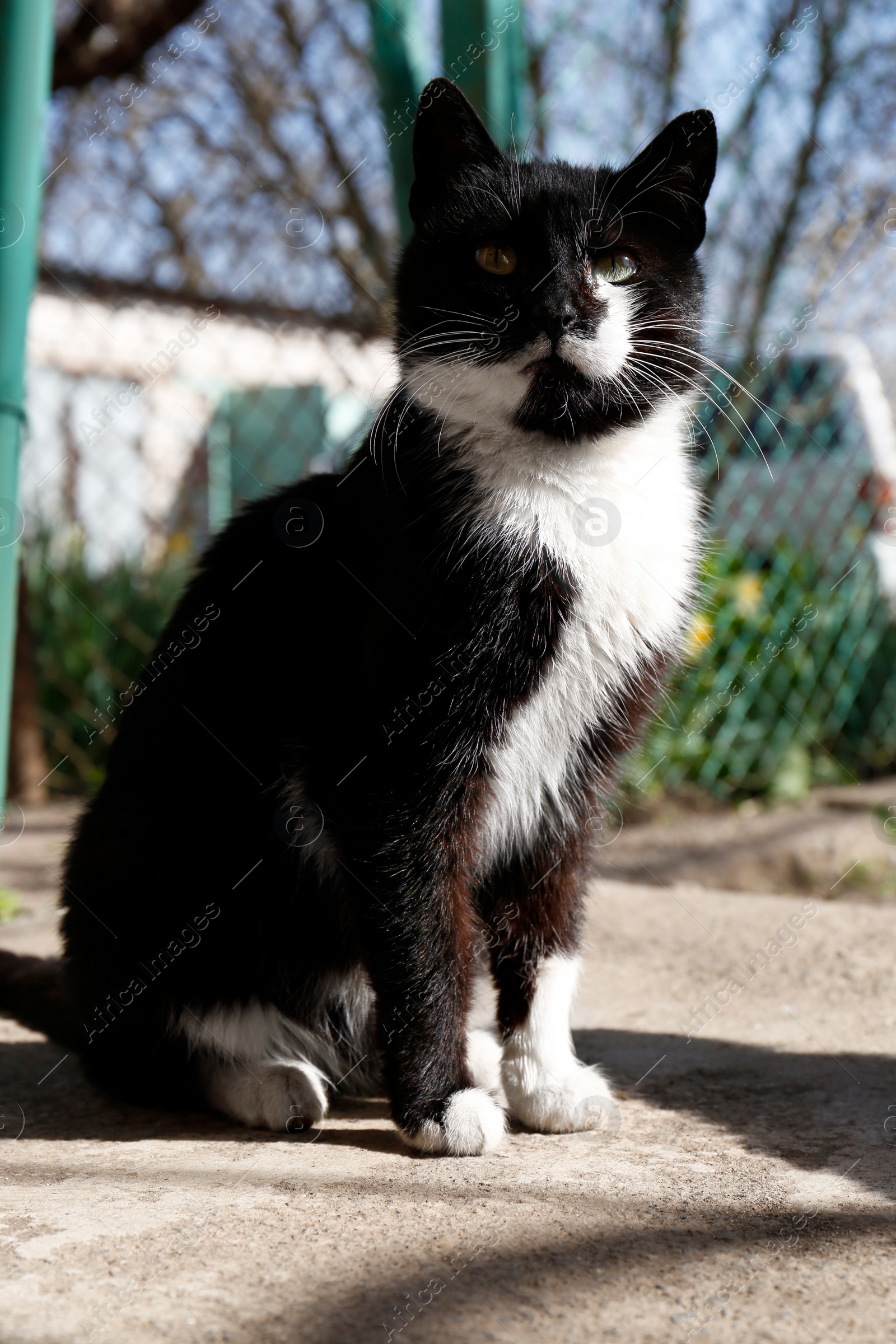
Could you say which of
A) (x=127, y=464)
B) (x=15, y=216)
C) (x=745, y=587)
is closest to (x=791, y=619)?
(x=745, y=587)

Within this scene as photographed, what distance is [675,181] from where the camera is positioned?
6.04 feet

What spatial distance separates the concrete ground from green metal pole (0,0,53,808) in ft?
3.45

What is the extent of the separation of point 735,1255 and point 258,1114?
0.86m

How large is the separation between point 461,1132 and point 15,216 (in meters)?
1.99

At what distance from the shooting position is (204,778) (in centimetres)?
181

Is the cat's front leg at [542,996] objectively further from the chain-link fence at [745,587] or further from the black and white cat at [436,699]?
the chain-link fence at [745,587]

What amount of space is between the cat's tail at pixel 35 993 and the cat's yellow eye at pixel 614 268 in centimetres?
159

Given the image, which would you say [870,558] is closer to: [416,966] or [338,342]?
[338,342]

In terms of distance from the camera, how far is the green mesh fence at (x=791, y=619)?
14.2ft

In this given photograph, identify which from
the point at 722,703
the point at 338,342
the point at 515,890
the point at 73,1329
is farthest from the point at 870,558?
the point at 73,1329

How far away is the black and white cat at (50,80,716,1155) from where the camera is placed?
1.59 meters

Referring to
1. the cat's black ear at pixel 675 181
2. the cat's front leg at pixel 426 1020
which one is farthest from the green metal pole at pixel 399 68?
the cat's front leg at pixel 426 1020

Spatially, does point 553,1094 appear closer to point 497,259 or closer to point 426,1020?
point 426,1020

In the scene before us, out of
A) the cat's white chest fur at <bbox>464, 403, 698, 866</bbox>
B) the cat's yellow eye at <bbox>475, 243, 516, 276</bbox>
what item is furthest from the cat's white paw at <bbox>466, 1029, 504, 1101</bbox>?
the cat's yellow eye at <bbox>475, 243, 516, 276</bbox>
